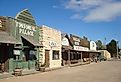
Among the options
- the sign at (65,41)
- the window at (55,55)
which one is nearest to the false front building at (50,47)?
the window at (55,55)

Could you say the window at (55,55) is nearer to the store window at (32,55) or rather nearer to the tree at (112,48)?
the store window at (32,55)

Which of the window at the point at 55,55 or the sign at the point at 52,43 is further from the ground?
the sign at the point at 52,43

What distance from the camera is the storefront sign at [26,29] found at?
2785cm

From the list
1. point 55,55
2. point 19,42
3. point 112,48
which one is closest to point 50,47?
point 55,55

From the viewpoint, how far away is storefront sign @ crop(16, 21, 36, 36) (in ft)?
91.4

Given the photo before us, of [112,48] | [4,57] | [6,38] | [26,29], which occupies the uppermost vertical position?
[112,48]

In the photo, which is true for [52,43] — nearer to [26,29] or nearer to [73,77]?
[26,29]

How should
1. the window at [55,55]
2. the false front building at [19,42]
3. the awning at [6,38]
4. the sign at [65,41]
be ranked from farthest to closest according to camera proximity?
the sign at [65,41], the window at [55,55], the false front building at [19,42], the awning at [6,38]

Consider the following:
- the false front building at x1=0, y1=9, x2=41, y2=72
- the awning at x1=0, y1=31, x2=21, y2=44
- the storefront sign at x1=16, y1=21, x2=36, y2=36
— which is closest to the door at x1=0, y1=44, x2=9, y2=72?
the false front building at x1=0, y1=9, x2=41, y2=72

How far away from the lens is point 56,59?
128ft

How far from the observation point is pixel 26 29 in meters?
29.3

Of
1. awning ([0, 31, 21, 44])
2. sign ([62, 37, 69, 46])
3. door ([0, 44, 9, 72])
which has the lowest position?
door ([0, 44, 9, 72])

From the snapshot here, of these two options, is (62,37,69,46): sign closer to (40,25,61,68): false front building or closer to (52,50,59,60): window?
(40,25,61,68): false front building

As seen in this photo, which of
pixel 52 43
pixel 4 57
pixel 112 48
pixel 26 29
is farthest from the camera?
pixel 112 48
